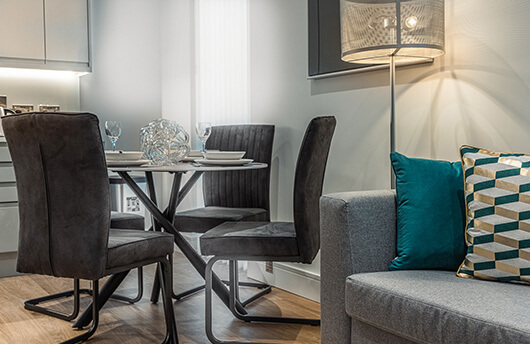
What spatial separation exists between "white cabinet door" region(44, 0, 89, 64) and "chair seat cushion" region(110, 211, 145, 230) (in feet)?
7.25

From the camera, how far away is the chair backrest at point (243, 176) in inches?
131

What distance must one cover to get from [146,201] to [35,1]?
2.69m

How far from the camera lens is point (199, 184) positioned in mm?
4441

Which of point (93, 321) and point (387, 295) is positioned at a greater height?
point (387, 295)

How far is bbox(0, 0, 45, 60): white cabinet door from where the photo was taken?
438 centimetres

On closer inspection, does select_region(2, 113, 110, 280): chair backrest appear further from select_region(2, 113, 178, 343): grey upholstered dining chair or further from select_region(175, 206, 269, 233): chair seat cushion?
select_region(175, 206, 269, 233): chair seat cushion

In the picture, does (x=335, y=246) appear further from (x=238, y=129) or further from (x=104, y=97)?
(x=104, y=97)

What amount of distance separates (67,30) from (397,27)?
3.37m

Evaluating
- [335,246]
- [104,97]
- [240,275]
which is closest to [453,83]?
[335,246]

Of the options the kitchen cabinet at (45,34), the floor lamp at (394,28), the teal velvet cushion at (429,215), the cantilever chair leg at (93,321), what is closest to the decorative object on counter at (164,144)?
the cantilever chair leg at (93,321)

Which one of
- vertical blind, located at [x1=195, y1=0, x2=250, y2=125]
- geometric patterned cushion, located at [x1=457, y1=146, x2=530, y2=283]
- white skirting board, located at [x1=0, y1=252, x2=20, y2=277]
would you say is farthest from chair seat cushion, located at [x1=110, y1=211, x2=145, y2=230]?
geometric patterned cushion, located at [x1=457, y1=146, x2=530, y2=283]

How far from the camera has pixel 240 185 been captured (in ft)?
11.1

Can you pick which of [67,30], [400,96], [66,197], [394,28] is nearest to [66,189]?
[66,197]

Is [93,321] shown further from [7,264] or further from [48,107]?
[48,107]
